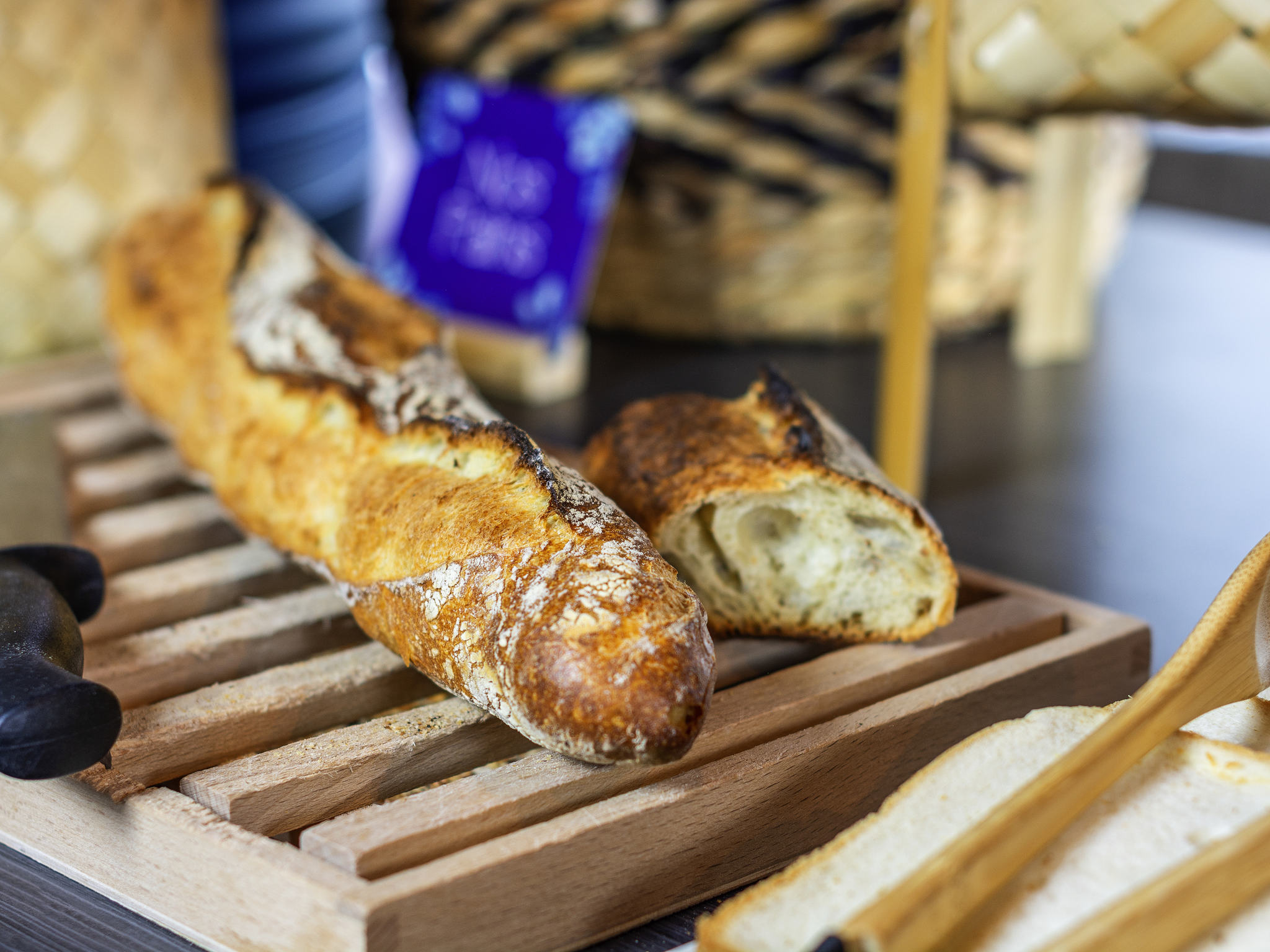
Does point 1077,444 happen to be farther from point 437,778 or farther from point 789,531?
point 437,778

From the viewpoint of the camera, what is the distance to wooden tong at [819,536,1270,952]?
52 centimetres

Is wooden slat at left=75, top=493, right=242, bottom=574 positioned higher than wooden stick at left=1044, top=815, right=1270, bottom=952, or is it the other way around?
wooden stick at left=1044, top=815, right=1270, bottom=952

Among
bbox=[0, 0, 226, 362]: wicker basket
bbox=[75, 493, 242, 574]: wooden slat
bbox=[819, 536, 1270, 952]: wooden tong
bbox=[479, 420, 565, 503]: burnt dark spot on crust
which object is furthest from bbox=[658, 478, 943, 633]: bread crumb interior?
bbox=[0, 0, 226, 362]: wicker basket

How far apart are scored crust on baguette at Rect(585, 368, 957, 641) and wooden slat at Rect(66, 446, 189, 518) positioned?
52 cm

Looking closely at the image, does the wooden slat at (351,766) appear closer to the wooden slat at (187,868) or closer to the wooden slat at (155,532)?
the wooden slat at (187,868)

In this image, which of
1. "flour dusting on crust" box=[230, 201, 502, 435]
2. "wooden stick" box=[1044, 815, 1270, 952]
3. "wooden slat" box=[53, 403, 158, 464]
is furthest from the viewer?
"wooden slat" box=[53, 403, 158, 464]

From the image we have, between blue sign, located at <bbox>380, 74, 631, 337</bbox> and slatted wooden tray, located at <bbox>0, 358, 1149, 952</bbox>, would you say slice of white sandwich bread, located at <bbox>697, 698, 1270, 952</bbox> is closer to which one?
slatted wooden tray, located at <bbox>0, 358, 1149, 952</bbox>

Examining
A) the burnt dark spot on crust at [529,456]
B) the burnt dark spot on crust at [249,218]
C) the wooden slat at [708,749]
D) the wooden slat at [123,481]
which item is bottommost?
the wooden slat at [708,749]

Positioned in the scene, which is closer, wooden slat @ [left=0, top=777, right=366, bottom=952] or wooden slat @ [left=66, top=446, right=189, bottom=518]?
wooden slat @ [left=0, top=777, right=366, bottom=952]

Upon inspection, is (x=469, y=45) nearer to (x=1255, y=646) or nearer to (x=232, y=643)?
(x=232, y=643)

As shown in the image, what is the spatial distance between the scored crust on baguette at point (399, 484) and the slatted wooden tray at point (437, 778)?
4 cm

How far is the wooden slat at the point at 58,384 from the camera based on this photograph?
141 centimetres

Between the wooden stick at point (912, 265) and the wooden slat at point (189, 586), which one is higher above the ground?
the wooden stick at point (912, 265)

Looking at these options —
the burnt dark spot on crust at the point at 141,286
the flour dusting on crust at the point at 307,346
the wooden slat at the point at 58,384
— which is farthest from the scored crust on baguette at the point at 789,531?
the wooden slat at the point at 58,384
